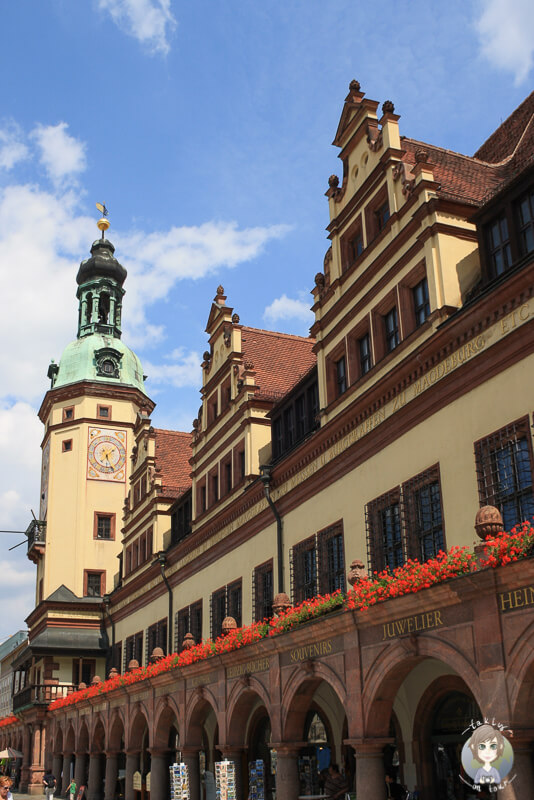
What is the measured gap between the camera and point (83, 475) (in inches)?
2249

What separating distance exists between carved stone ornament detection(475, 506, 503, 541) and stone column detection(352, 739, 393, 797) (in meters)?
5.42

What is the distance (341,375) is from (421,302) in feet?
14.5

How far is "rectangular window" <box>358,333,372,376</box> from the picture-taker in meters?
22.8

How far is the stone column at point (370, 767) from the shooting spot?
16516 millimetres

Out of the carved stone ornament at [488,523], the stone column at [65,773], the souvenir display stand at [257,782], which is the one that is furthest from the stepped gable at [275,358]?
the stone column at [65,773]

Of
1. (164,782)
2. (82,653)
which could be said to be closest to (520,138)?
(164,782)

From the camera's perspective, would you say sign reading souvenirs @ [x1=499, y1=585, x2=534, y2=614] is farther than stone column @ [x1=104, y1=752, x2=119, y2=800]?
No

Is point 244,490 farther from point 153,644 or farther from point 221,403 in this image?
point 153,644

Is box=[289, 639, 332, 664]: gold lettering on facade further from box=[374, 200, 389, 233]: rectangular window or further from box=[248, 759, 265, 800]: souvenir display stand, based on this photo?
box=[374, 200, 389, 233]: rectangular window

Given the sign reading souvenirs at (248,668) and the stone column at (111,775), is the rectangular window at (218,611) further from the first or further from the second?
the stone column at (111,775)

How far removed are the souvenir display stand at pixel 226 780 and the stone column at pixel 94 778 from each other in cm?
1839

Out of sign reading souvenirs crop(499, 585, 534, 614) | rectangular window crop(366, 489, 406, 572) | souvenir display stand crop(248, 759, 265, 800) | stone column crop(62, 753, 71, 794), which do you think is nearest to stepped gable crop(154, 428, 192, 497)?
stone column crop(62, 753, 71, 794)

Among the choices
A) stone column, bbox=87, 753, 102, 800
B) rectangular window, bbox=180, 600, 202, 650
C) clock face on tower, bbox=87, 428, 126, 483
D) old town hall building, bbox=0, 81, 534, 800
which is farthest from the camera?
clock face on tower, bbox=87, 428, 126, 483

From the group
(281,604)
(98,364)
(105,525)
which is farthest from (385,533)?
(98,364)
